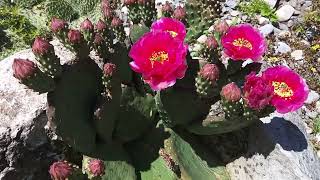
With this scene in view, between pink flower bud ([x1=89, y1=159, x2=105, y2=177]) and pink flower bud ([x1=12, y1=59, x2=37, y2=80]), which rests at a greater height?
pink flower bud ([x1=12, y1=59, x2=37, y2=80])

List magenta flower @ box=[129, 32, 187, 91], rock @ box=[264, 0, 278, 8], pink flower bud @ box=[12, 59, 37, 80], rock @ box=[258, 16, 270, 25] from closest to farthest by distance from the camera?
pink flower bud @ box=[12, 59, 37, 80], magenta flower @ box=[129, 32, 187, 91], rock @ box=[258, 16, 270, 25], rock @ box=[264, 0, 278, 8]

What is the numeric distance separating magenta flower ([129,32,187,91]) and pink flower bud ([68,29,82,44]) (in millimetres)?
258

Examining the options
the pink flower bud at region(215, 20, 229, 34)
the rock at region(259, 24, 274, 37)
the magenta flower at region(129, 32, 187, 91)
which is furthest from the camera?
the rock at region(259, 24, 274, 37)

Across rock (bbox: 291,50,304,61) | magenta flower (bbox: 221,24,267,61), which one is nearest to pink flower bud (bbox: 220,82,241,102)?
magenta flower (bbox: 221,24,267,61)

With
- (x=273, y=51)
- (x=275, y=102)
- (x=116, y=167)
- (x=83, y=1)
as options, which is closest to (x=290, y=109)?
(x=275, y=102)

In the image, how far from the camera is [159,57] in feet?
8.41

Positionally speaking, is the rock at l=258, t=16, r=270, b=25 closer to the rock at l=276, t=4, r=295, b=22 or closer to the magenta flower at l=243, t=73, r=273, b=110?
the rock at l=276, t=4, r=295, b=22

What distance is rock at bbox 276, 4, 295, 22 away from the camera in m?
5.27

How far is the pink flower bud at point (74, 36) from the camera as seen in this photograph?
2.58m

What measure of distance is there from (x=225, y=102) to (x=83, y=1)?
10.3ft

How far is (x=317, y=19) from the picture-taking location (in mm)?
5109

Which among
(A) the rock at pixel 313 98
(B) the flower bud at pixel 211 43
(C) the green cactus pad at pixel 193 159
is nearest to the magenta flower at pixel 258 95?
(B) the flower bud at pixel 211 43

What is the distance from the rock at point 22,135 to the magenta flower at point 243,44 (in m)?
1.09

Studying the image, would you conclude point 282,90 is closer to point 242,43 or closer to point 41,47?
point 242,43
